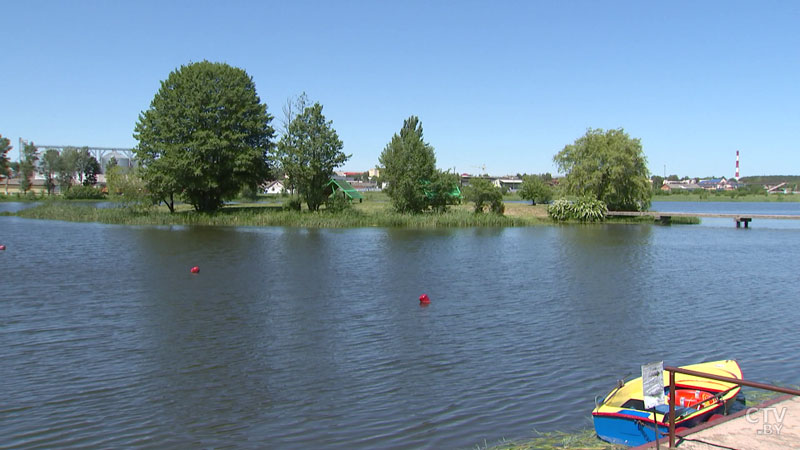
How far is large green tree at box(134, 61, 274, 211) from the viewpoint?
5920 centimetres

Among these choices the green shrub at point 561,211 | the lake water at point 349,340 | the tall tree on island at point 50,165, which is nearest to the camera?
the lake water at point 349,340

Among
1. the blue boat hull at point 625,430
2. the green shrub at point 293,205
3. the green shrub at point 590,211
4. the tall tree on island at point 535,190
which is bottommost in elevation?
the blue boat hull at point 625,430

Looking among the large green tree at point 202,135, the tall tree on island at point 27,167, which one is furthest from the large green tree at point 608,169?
the tall tree on island at point 27,167

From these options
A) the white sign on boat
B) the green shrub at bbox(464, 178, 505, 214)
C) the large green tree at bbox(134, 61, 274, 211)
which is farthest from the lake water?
the green shrub at bbox(464, 178, 505, 214)

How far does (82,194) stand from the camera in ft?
367

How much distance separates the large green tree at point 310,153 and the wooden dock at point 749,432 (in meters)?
55.9

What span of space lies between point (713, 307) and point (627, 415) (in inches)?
554

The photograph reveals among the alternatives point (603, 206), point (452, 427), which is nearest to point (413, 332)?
point (452, 427)

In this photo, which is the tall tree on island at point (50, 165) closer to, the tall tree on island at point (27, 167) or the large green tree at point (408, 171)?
the tall tree on island at point (27, 167)

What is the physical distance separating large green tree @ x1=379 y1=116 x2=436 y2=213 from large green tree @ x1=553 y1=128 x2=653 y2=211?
16.6m

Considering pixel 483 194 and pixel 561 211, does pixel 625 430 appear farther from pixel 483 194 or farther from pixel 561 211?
pixel 561 211

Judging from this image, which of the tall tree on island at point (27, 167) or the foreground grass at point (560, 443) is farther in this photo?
the tall tree on island at point (27, 167)

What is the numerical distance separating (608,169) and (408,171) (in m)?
22.6

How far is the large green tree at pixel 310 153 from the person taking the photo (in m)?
63.3
